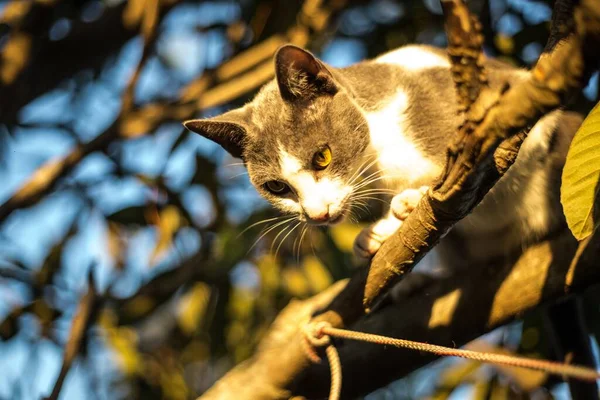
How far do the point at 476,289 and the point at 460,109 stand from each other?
2.79 feet

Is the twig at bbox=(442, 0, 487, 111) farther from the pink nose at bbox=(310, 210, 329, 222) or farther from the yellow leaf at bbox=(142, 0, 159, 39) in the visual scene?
the yellow leaf at bbox=(142, 0, 159, 39)

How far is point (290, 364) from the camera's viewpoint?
1.84 m

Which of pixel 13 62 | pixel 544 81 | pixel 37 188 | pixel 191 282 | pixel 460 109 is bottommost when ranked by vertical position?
pixel 191 282

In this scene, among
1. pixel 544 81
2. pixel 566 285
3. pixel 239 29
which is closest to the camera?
pixel 544 81

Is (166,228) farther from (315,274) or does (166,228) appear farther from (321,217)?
(321,217)

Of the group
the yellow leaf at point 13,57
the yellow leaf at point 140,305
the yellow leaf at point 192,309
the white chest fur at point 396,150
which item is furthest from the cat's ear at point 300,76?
the yellow leaf at point 13,57

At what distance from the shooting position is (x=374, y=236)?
1836mm

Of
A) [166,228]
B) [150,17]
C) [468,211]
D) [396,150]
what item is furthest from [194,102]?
[468,211]

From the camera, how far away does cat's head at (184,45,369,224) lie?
1.79m

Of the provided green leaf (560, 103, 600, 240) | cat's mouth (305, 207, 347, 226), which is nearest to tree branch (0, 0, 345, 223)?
cat's mouth (305, 207, 347, 226)

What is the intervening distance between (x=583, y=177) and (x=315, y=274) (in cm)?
177

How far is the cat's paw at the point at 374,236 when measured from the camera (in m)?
1.82

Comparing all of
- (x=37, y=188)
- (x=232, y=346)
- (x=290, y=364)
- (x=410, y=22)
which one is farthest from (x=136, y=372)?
(x=410, y=22)

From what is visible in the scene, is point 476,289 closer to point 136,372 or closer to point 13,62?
point 136,372
